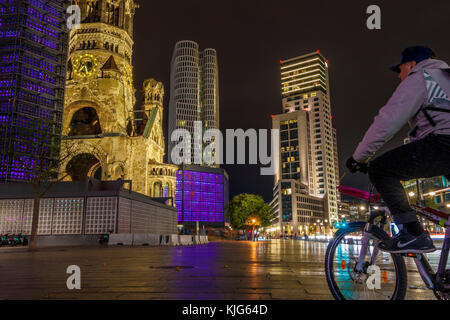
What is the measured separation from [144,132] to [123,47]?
1754 cm

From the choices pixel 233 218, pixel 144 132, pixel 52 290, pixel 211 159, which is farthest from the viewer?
pixel 211 159

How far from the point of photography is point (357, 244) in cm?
384

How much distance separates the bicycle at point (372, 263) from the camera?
10.1 feet

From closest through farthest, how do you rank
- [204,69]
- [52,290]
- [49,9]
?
[52,290] < [49,9] < [204,69]

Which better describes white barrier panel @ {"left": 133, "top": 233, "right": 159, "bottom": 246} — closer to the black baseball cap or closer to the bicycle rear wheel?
the bicycle rear wheel

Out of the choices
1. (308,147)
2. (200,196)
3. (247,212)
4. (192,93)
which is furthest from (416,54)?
(308,147)

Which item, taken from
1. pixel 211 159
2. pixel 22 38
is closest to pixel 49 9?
pixel 22 38

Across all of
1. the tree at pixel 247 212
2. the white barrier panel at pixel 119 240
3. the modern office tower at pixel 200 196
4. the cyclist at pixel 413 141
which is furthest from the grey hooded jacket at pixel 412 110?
the modern office tower at pixel 200 196

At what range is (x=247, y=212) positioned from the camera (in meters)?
71.9

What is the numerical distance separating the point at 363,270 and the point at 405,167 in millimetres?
1181

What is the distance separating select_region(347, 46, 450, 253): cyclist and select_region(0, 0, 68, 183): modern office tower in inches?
1758

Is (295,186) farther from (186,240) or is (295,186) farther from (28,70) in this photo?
(186,240)

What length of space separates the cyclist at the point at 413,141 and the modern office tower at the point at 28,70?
4466 centimetres
